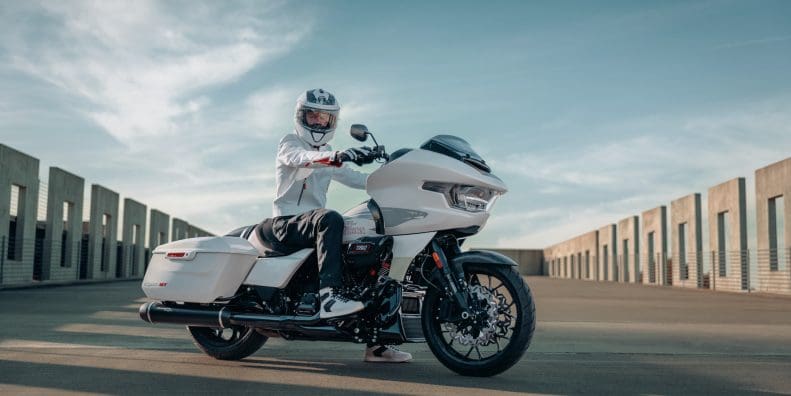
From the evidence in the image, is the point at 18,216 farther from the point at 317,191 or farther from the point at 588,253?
the point at 588,253

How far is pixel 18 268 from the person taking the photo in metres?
30.5

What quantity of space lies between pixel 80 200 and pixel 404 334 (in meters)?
37.6

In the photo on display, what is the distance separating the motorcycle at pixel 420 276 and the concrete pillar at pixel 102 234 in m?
37.5

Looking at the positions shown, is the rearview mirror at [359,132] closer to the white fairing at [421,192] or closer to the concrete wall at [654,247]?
the white fairing at [421,192]

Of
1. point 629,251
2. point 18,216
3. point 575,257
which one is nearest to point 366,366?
point 18,216

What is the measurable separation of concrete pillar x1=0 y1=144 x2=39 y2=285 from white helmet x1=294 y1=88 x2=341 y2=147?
25.3m

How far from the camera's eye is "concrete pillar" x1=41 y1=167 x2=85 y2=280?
113ft

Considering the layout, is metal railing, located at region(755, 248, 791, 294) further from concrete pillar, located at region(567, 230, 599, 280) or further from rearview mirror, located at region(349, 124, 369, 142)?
concrete pillar, located at region(567, 230, 599, 280)

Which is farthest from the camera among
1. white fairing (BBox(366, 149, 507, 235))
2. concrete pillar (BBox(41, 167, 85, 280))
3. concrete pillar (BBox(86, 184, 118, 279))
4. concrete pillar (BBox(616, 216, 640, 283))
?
concrete pillar (BBox(616, 216, 640, 283))

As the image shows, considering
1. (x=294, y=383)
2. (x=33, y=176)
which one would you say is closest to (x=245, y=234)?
(x=294, y=383)

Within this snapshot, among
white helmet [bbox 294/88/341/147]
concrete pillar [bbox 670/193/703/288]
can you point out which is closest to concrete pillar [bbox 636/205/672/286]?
concrete pillar [bbox 670/193/703/288]

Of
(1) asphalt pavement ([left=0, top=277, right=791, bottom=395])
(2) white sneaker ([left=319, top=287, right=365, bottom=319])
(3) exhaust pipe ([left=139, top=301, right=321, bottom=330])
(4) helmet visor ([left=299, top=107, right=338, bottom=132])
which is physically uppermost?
(4) helmet visor ([left=299, top=107, right=338, bottom=132])

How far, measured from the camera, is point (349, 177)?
623 cm

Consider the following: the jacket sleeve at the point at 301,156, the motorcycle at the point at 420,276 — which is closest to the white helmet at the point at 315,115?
the jacket sleeve at the point at 301,156
